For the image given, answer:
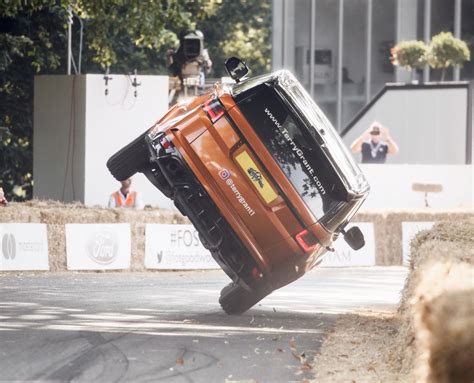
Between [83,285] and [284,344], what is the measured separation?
304 inches

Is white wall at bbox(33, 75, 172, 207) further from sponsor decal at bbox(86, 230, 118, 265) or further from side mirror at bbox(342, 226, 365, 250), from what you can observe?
side mirror at bbox(342, 226, 365, 250)

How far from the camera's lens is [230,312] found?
51.3 feet

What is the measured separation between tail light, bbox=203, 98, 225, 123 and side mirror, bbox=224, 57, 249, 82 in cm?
92

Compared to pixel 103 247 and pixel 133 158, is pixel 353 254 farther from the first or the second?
pixel 133 158

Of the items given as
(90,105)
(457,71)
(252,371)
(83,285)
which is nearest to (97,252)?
(83,285)

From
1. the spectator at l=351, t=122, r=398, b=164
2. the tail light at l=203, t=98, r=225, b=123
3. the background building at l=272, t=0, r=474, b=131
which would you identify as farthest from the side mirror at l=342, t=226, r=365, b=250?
the background building at l=272, t=0, r=474, b=131

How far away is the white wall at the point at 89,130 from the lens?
2777cm

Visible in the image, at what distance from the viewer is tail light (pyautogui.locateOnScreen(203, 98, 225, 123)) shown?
49.2 feet

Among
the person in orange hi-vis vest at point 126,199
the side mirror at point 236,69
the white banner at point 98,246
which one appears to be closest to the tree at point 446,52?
the person in orange hi-vis vest at point 126,199

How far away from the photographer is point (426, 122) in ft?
107

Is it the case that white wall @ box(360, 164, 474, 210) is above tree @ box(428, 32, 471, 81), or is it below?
below

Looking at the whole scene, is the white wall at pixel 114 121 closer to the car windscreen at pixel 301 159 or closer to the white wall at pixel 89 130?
the white wall at pixel 89 130

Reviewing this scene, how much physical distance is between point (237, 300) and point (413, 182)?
14.3 meters

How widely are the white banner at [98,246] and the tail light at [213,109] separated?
860 centimetres
